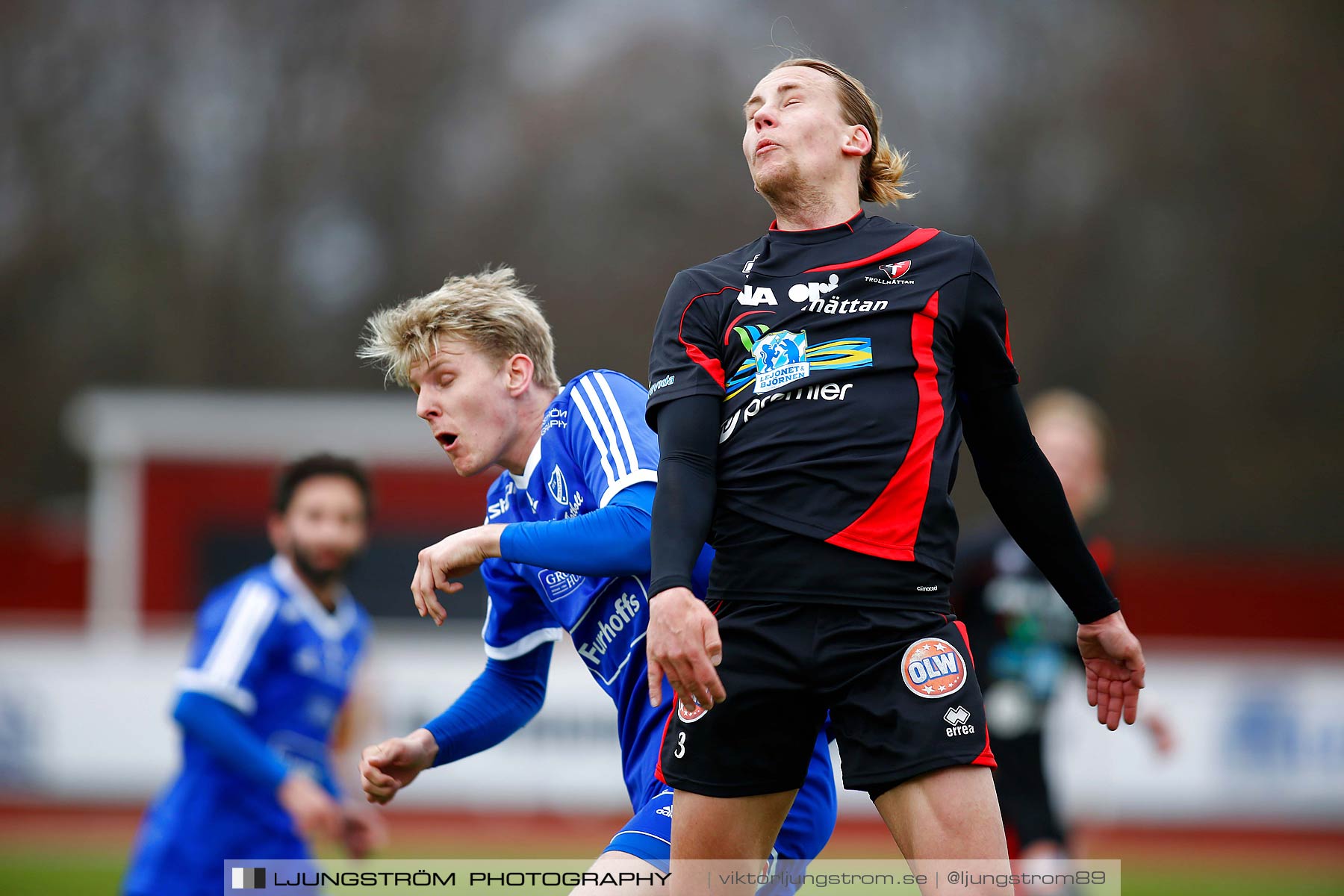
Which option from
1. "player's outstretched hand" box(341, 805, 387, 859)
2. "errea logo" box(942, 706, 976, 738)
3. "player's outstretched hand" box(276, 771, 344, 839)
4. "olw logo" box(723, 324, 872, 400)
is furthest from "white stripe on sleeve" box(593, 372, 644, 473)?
"player's outstretched hand" box(341, 805, 387, 859)

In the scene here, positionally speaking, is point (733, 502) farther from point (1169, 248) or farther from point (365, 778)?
point (1169, 248)

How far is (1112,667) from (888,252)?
1129mm

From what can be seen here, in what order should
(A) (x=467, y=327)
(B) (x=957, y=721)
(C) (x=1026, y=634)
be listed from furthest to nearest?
(C) (x=1026, y=634), (A) (x=467, y=327), (B) (x=957, y=721)

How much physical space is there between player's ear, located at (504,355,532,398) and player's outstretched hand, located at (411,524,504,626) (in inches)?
25.8

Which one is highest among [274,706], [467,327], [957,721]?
[467,327]

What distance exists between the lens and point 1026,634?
6.52m

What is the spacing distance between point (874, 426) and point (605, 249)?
22850 millimetres

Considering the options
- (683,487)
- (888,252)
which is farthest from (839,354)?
(683,487)

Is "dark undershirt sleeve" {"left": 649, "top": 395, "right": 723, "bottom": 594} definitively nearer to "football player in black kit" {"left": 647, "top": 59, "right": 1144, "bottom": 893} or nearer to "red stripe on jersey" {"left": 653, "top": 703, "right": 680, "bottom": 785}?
"football player in black kit" {"left": 647, "top": 59, "right": 1144, "bottom": 893}

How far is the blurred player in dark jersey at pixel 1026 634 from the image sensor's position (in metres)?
6.38

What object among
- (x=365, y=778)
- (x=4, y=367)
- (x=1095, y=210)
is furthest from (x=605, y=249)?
(x=365, y=778)

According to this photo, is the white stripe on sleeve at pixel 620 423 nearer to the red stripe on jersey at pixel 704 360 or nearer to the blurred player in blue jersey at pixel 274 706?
the red stripe on jersey at pixel 704 360

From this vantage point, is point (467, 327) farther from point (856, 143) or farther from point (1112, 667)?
point (1112, 667)

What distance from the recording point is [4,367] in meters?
24.5
